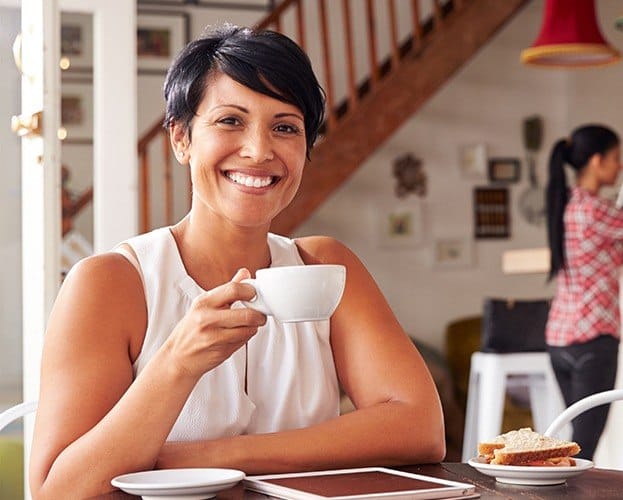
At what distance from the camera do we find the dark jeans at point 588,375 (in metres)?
4.58

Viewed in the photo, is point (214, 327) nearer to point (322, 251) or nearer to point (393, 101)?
point (322, 251)

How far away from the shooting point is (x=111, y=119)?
3.81 meters

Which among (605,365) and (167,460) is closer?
(167,460)

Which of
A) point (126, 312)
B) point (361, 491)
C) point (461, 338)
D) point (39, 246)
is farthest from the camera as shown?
point (461, 338)

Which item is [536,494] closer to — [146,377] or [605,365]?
[146,377]

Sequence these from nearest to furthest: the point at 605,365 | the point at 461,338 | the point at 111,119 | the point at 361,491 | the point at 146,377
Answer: the point at 361,491 < the point at 146,377 < the point at 111,119 < the point at 605,365 < the point at 461,338

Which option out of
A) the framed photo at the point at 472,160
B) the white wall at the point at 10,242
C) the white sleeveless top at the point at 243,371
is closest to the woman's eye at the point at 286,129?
the white sleeveless top at the point at 243,371

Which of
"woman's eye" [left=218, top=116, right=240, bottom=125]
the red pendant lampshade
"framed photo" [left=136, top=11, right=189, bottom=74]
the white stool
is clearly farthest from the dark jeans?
"framed photo" [left=136, top=11, right=189, bottom=74]

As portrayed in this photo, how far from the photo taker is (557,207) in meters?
4.84

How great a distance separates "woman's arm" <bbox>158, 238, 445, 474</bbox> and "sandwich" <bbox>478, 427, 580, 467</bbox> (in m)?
0.20

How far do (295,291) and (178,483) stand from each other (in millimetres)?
255

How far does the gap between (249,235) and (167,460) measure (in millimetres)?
446

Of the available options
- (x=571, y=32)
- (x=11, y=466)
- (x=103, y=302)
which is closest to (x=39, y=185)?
(x=11, y=466)

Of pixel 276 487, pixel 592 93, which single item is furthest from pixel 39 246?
pixel 592 93
